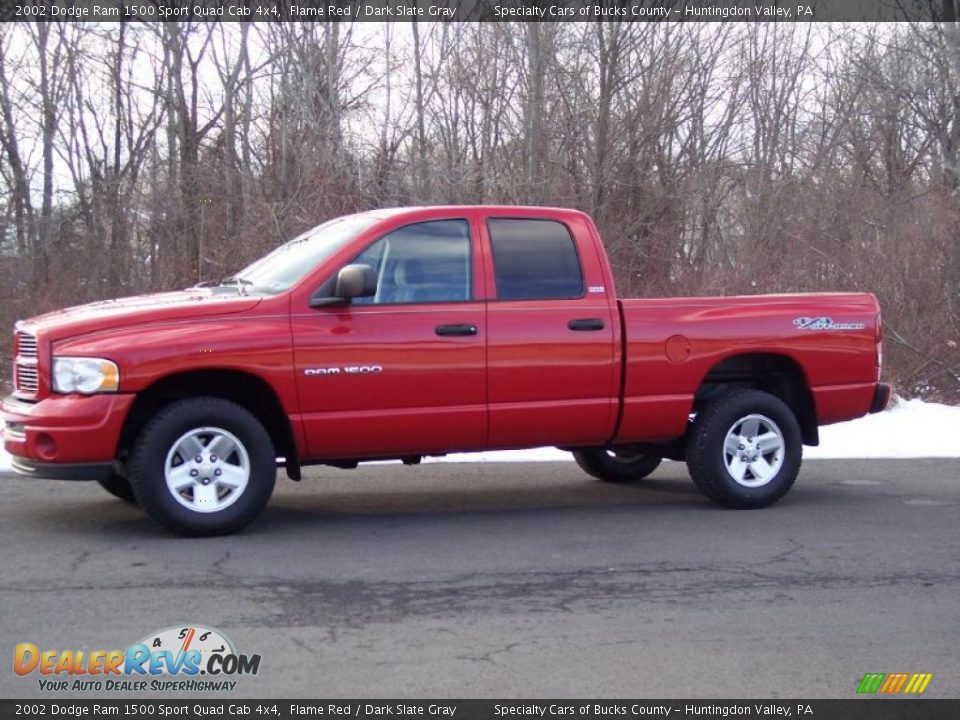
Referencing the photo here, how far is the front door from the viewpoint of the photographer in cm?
722

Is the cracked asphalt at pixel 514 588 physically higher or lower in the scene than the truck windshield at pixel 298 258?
lower

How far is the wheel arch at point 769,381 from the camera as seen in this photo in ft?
27.8

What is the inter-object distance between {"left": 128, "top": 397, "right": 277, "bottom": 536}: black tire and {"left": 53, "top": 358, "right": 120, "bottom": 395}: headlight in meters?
0.37

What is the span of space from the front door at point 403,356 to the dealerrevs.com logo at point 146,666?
7.24 feet

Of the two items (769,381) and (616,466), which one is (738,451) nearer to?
(769,381)

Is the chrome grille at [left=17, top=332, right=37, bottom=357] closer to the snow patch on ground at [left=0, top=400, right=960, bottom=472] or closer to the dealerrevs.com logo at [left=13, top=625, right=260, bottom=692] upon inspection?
the dealerrevs.com logo at [left=13, top=625, right=260, bottom=692]

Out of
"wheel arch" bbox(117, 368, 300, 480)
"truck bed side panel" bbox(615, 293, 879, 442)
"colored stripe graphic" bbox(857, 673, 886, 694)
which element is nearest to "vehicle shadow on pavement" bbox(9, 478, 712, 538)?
"wheel arch" bbox(117, 368, 300, 480)

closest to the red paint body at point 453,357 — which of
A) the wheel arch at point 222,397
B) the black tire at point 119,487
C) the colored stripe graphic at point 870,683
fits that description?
the wheel arch at point 222,397

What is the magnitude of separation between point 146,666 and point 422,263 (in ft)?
11.3

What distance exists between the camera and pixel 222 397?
7.38 m

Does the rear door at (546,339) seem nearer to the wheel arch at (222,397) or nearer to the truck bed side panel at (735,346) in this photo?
the truck bed side panel at (735,346)

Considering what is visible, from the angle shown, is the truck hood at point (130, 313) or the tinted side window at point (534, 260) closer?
the truck hood at point (130, 313)

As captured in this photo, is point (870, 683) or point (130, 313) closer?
point (870, 683)

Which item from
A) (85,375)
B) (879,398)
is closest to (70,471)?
(85,375)
